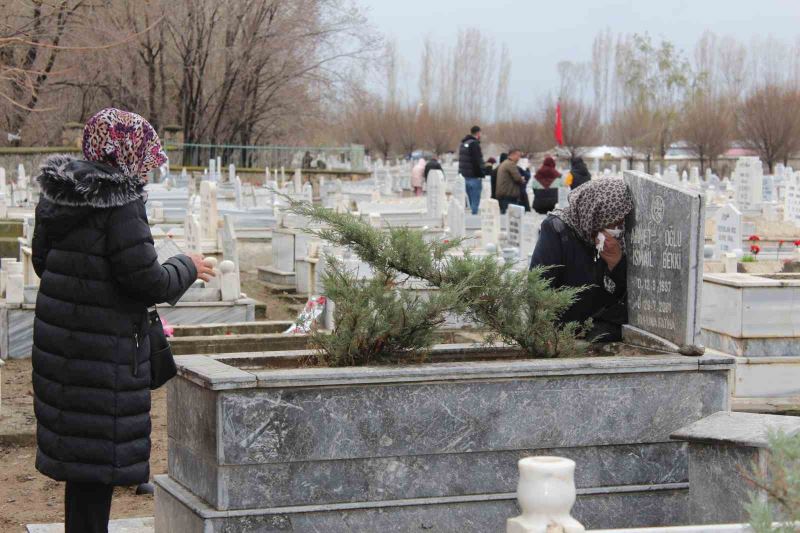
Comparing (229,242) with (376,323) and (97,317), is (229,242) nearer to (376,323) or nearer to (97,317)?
(376,323)

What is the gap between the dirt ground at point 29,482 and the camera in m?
6.18

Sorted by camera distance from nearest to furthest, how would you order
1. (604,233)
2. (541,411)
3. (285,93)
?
(541,411) < (604,233) < (285,93)

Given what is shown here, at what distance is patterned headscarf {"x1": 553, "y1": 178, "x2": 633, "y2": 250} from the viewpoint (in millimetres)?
5164

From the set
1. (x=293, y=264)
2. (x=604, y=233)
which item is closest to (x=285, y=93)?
(x=293, y=264)

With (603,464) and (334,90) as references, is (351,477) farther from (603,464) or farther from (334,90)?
(334,90)

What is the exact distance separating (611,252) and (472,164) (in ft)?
62.7

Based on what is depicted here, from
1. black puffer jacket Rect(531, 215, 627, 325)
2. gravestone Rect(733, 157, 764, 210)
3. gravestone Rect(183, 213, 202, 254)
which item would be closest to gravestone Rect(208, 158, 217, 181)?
gravestone Rect(733, 157, 764, 210)

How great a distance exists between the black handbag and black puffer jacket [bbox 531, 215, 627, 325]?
1.78 m

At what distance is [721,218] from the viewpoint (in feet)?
54.2

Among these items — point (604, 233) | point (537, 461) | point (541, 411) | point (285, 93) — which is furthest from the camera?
point (285, 93)

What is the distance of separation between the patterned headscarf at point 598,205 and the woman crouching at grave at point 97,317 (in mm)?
1900

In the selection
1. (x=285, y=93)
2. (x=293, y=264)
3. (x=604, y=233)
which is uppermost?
(x=285, y=93)

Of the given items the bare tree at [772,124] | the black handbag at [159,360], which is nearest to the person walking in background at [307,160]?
the bare tree at [772,124]

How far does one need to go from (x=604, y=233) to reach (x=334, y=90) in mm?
37632
